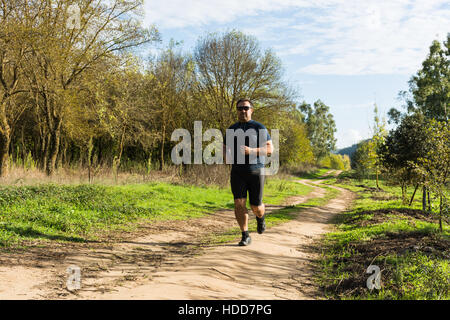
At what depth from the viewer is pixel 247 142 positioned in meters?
6.55

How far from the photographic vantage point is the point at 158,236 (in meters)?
8.72

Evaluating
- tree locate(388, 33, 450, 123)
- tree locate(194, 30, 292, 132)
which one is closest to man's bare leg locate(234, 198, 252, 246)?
tree locate(194, 30, 292, 132)

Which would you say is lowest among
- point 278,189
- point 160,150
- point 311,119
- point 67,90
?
point 278,189

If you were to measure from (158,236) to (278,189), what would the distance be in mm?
17432

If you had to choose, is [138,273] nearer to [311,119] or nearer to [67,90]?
[67,90]

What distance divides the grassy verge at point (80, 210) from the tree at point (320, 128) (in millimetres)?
67698

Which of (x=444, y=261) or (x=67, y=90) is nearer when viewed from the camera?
(x=444, y=261)

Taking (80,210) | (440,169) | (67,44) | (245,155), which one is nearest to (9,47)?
(67,44)

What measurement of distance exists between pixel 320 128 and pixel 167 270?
272ft

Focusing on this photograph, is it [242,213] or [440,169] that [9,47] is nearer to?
[242,213]

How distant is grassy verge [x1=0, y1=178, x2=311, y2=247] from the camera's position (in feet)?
25.9

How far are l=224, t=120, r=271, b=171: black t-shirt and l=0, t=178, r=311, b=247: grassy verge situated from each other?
380 centimetres

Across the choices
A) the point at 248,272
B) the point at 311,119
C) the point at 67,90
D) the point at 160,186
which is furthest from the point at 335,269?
the point at 311,119
